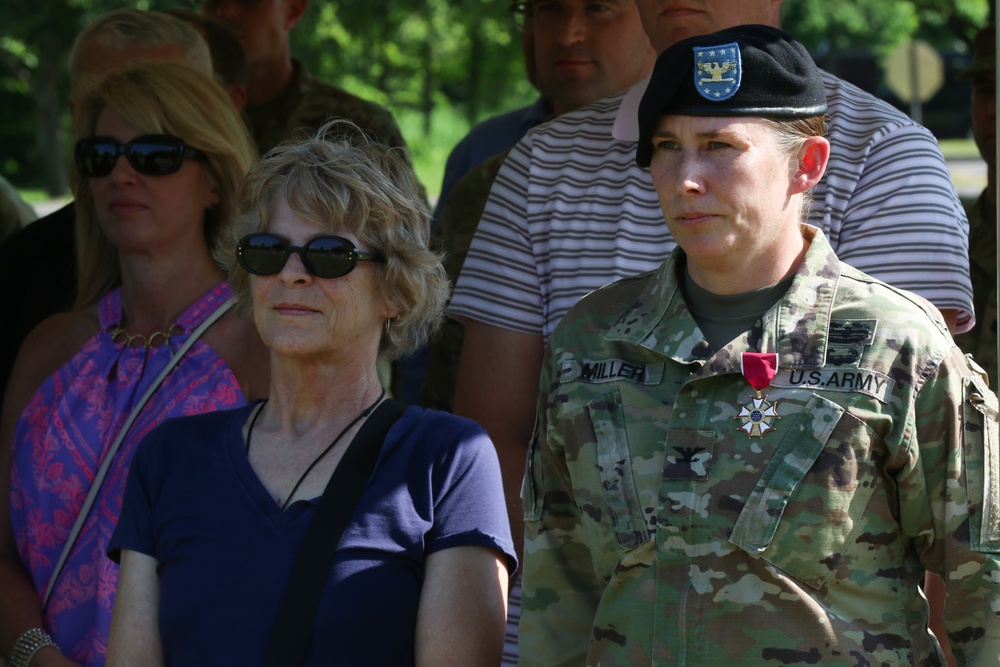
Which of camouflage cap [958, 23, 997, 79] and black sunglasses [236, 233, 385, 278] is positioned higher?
camouflage cap [958, 23, 997, 79]

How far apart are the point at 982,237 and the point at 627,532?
2.58m

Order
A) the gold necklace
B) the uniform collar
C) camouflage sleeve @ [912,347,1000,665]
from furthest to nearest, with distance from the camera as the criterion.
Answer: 1. the gold necklace
2. the uniform collar
3. camouflage sleeve @ [912,347,1000,665]

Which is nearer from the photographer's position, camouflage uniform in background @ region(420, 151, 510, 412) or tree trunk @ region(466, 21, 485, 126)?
camouflage uniform in background @ region(420, 151, 510, 412)

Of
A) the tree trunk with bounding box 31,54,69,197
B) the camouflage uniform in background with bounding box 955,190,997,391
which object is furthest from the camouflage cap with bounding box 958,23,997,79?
the tree trunk with bounding box 31,54,69,197

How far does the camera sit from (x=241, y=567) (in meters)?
2.06

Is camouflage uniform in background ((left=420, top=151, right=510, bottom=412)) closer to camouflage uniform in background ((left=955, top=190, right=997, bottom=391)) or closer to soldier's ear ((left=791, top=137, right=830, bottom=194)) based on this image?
camouflage uniform in background ((left=955, top=190, right=997, bottom=391))

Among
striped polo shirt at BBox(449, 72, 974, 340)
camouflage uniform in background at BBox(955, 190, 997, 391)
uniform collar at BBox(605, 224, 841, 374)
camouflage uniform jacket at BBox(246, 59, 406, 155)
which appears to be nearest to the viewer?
uniform collar at BBox(605, 224, 841, 374)

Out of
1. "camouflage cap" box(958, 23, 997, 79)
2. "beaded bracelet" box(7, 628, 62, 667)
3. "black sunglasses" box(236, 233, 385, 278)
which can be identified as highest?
"camouflage cap" box(958, 23, 997, 79)

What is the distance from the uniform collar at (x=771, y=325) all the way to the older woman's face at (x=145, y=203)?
124 centimetres

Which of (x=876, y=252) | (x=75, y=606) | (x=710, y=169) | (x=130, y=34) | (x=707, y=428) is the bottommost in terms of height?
(x=75, y=606)

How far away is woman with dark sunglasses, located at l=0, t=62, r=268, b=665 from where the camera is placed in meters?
2.60

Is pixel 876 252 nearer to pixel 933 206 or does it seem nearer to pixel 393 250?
pixel 933 206

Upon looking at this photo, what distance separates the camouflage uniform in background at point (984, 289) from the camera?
12.0ft

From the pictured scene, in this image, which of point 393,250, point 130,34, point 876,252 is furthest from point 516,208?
point 130,34
